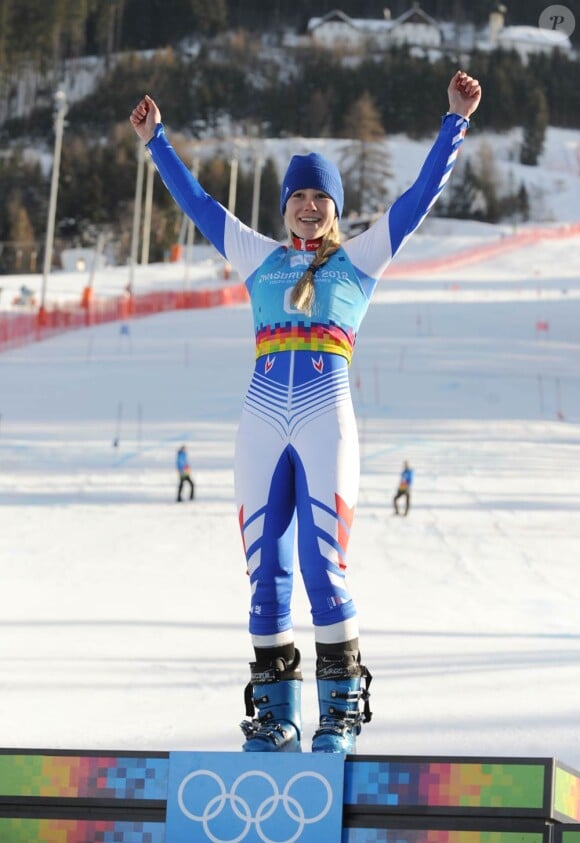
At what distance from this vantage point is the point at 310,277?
15.9ft

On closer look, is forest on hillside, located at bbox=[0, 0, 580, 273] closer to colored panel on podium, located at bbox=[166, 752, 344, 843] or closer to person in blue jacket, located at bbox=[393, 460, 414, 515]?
person in blue jacket, located at bbox=[393, 460, 414, 515]

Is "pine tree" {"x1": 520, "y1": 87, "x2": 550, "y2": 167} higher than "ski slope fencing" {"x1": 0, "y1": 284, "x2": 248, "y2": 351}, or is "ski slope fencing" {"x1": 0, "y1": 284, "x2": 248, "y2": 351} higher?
"pine tree" {"x1": 520, "y1": 87, "x2": 550, "y2": 167}

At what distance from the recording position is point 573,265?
211 ft

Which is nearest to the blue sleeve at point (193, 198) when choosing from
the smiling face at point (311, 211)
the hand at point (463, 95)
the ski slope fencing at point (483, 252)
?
the smiling face at point (311, 211)

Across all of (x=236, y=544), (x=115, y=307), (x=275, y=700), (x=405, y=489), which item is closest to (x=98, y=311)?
(x=115, y=307)

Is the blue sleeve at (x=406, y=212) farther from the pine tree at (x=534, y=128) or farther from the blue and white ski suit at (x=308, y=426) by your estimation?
the pine tree at (x=534, y=128)

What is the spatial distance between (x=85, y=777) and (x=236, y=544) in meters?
13.3

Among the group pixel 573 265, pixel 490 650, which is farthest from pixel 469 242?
pixel 490 650

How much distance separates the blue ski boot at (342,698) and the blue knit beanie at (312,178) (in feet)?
4.69

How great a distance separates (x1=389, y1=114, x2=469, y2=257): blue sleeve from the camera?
491cm

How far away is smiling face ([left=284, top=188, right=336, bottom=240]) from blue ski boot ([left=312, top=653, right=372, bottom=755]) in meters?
1.31

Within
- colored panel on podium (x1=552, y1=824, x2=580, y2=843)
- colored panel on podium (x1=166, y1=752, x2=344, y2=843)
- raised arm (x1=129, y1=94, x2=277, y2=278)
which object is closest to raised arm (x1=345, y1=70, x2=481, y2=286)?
raised arm (x1=129, y1=94, x2=277, y2=278)

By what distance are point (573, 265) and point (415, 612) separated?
5316 cm

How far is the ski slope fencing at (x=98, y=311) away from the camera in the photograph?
128 feet
